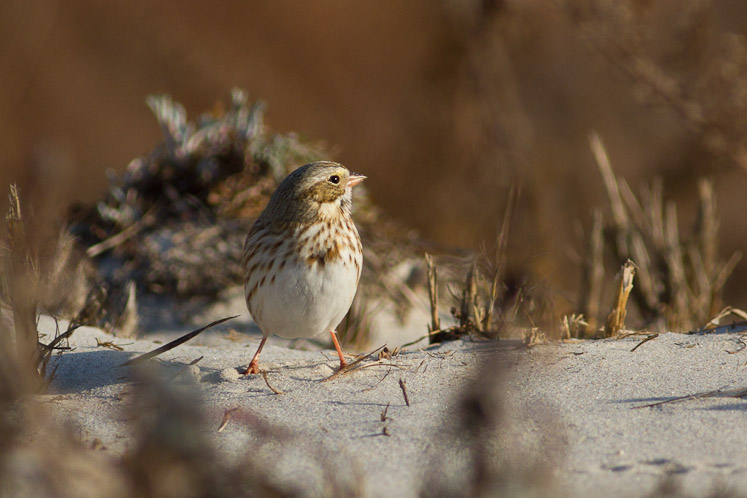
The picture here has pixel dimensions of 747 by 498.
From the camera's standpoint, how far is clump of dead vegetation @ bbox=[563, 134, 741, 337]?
4926mm

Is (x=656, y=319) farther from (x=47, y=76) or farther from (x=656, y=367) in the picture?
(x=47, y=76)

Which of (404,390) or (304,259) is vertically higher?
(304,259)

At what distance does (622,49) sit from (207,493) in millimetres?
5650

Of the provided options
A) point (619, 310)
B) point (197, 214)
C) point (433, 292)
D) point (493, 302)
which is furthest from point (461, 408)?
point (197, 214)

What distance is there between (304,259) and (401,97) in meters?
7.39

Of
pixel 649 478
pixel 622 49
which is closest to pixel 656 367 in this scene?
pixel 649 478

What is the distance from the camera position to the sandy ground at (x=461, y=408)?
7.52 feet

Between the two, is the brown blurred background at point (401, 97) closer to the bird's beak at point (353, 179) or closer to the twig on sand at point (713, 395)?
the bird's beak at point (353, 179)

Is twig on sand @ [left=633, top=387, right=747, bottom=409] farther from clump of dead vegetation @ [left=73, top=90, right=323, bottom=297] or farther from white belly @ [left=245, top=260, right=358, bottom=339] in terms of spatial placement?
clump of dead vegetation @ [left=73, top=90, right=323, bottom=297]

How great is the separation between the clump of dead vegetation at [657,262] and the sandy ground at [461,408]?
1.43m

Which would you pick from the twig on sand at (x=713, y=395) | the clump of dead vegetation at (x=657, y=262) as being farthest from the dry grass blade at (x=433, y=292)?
the twig on sand at (x=713, y=395)

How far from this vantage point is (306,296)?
3506 millimetres

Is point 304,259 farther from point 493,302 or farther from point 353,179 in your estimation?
point 493,302

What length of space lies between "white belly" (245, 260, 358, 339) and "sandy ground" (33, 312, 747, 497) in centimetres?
20
